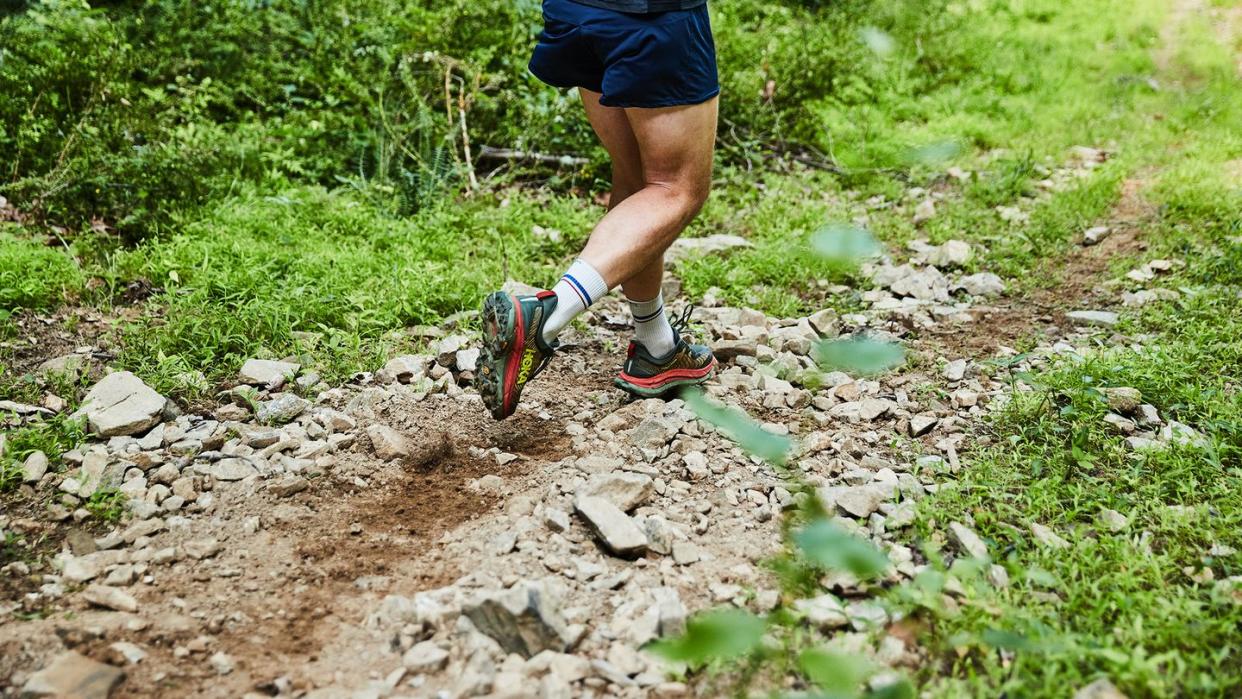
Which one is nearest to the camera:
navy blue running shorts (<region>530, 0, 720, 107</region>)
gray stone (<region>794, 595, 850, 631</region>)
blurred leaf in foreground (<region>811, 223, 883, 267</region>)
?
blurred leaf in foreground (<region>811, 223, 883, 267</region>)

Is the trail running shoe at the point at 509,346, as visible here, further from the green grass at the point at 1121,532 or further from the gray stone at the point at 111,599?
the green grass at the point at 1121,532

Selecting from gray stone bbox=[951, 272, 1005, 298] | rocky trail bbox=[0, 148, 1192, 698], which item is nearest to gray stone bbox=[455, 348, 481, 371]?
rocky trail bbox=[0, 148, 1192, 698]

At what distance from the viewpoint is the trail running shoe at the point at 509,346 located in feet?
7.86

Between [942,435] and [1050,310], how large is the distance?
4.54 ft

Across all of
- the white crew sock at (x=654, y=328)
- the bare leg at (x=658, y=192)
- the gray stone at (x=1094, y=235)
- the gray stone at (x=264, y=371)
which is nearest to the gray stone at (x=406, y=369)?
the gray stone at (x=264, y=371)

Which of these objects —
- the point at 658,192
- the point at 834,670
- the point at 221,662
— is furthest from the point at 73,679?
the point at 658,192

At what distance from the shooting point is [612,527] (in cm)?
210

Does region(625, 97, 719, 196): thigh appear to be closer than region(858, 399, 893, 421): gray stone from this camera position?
Yes

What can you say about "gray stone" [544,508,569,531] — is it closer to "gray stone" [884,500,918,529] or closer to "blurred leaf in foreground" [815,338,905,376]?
"gray stone" [884,500,918,529]

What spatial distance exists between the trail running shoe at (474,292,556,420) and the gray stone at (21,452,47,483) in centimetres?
115

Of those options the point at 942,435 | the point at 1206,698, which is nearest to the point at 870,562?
the point at 1206,698

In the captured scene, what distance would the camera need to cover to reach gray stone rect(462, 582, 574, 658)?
1747 mm

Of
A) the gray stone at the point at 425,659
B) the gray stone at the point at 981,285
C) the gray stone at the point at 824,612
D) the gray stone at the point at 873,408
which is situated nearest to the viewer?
the gray stone at the point at 425,659

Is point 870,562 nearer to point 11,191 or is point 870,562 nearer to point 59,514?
point 59,514
